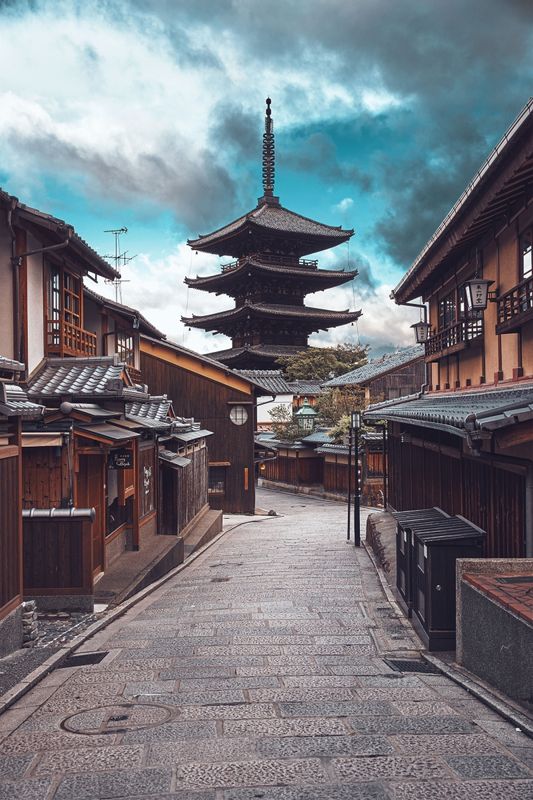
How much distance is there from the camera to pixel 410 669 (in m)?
8.53

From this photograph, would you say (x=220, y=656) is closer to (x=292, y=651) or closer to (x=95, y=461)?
(x=292, y=651)

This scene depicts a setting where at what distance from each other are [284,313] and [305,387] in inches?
236

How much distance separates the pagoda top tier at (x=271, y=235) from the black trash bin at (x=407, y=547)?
4338cm

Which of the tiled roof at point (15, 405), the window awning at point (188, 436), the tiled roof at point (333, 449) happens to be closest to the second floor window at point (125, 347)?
the window awning at point (188, 436)

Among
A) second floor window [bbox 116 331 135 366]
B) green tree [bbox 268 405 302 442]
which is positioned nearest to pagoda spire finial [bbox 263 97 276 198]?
green tree [bbox 268 405 302 442]

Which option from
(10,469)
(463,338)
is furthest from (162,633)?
(463,338)

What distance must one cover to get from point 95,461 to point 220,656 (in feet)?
20.1

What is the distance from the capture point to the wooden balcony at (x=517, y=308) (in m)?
10.7

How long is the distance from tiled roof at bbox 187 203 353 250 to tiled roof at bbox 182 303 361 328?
5.79 metres

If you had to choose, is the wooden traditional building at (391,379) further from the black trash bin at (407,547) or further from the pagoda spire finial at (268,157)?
the black trash bin at (407,547)

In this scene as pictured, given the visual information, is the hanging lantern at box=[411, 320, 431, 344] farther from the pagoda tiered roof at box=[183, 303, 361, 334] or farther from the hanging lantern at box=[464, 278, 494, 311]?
the pagoda tiered roof at box=[183, 303, 361, 334]

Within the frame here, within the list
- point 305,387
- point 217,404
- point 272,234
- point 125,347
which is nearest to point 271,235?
point 272,234

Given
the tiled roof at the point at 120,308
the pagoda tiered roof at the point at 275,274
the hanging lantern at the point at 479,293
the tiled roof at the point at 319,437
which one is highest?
the pagoda tiered roof at the point at 275,274

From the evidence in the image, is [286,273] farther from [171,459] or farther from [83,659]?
[83,659]
